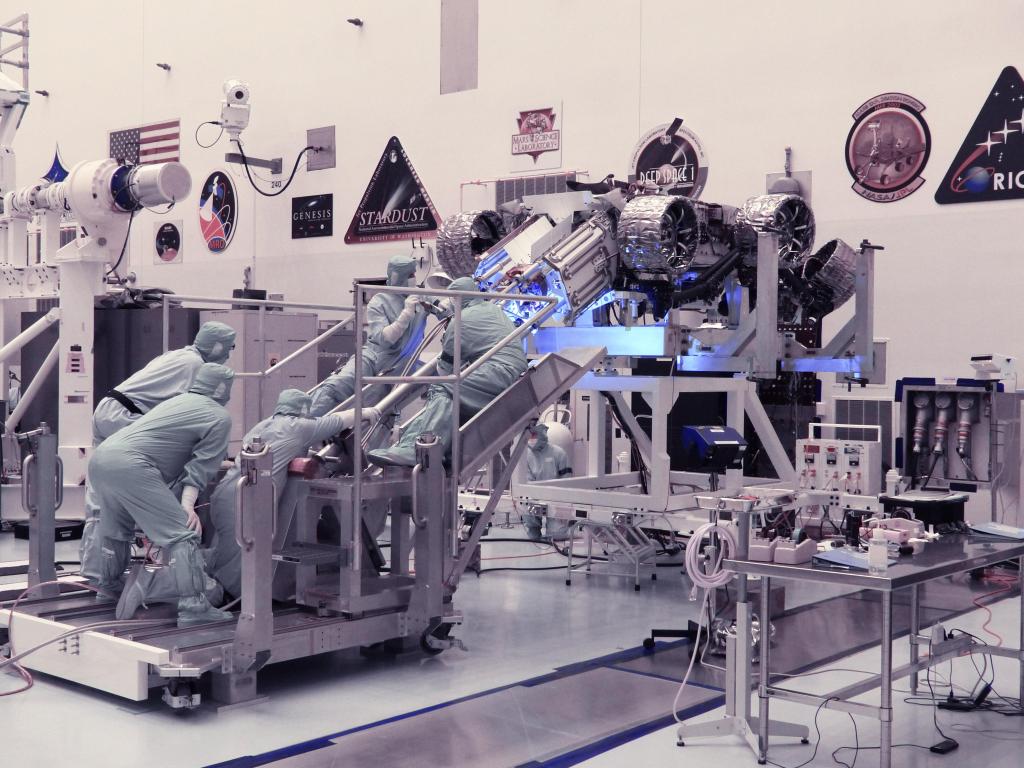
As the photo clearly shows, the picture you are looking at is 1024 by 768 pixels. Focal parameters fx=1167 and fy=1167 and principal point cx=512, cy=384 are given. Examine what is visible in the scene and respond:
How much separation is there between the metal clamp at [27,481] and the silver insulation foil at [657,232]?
3737 mm

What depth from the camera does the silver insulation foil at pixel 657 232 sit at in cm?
729

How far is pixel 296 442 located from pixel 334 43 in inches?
383

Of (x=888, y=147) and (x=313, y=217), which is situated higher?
(x=888, y=147)

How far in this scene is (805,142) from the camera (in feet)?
35.2

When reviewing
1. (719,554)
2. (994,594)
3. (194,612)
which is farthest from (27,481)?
(994,594)

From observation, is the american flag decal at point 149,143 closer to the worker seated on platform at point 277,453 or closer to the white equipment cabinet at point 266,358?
the white equipment cabinet at point 266,358

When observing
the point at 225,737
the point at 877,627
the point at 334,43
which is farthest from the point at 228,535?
the point at 334,43

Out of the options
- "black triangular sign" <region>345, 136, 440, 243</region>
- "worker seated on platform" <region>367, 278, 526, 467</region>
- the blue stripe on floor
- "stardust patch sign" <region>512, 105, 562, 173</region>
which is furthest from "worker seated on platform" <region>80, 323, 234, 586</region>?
"black triangular sign" <region>345, 136, 440, 243</region>

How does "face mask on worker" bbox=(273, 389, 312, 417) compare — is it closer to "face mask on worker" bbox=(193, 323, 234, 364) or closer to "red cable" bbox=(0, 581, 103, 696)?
"face mask on worker" bbox=(193, 323, 234, 364)

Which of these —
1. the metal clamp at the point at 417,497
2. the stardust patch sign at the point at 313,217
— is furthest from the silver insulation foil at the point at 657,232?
the stardust patch sign at the point at 313,217

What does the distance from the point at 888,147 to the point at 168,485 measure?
23.4ft

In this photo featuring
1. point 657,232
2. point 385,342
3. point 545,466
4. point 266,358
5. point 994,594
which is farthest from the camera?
point 266,358

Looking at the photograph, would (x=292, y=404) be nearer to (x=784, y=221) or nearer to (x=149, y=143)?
(x=784, y=221)

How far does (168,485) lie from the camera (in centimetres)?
595
